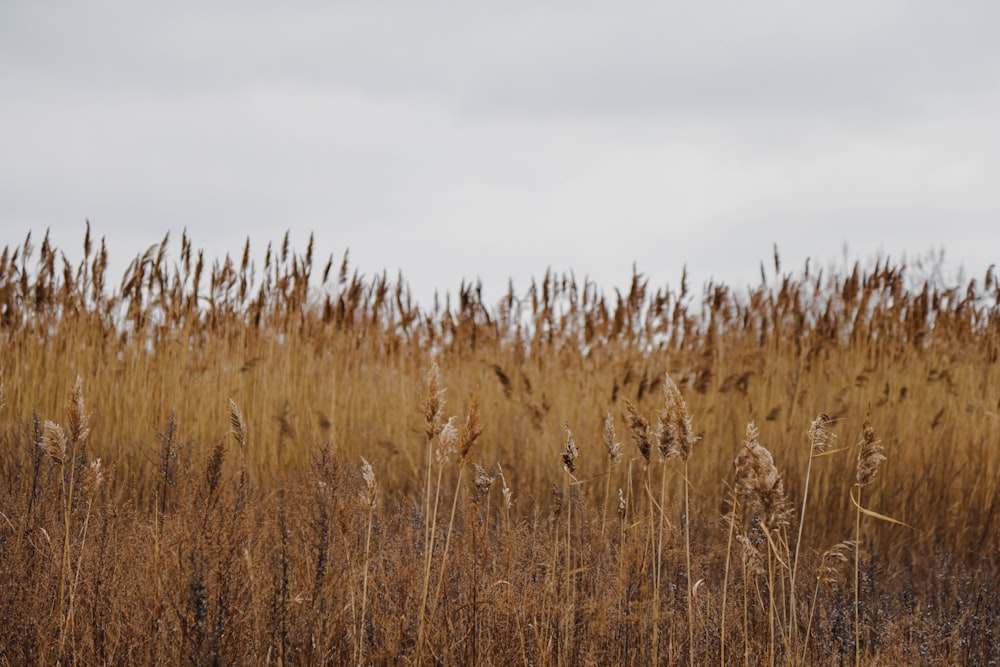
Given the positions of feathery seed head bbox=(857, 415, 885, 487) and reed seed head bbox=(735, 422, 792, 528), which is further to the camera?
feathery seed head bbox=(857, 415, 885, 487)

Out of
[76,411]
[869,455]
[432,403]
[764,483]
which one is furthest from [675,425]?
[76,411]

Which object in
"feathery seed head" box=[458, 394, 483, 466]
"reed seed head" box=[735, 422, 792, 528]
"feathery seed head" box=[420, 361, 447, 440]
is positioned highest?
"feathery seed head" box=[420, 361, 447, 440]

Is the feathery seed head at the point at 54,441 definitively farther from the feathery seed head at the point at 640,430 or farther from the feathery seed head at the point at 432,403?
the feathery seed head at the point at 640,430

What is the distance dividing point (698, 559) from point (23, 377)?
4.72 meters

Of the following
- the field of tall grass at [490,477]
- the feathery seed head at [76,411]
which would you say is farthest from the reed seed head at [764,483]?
the feathery seed head at [76,411]

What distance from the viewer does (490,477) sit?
368cm

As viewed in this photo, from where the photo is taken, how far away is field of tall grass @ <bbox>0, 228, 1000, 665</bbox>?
2.30m

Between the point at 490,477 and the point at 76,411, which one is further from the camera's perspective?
the point at 490,477

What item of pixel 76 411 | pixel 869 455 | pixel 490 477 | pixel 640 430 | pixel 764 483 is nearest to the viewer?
pixel 764 483

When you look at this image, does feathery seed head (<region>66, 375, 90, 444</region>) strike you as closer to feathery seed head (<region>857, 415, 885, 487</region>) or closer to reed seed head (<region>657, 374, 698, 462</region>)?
reed seed head (<region>657, 374, 698, 462</region>)

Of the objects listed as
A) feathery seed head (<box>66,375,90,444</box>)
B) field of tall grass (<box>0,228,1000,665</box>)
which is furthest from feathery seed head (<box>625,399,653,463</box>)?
feathery seed head (<box>66,375,90,444</box>)

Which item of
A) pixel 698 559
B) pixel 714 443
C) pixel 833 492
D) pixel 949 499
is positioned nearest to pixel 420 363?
pixel 714 443

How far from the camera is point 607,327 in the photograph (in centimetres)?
751

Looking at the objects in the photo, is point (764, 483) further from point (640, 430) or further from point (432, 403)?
point (432, 403)
